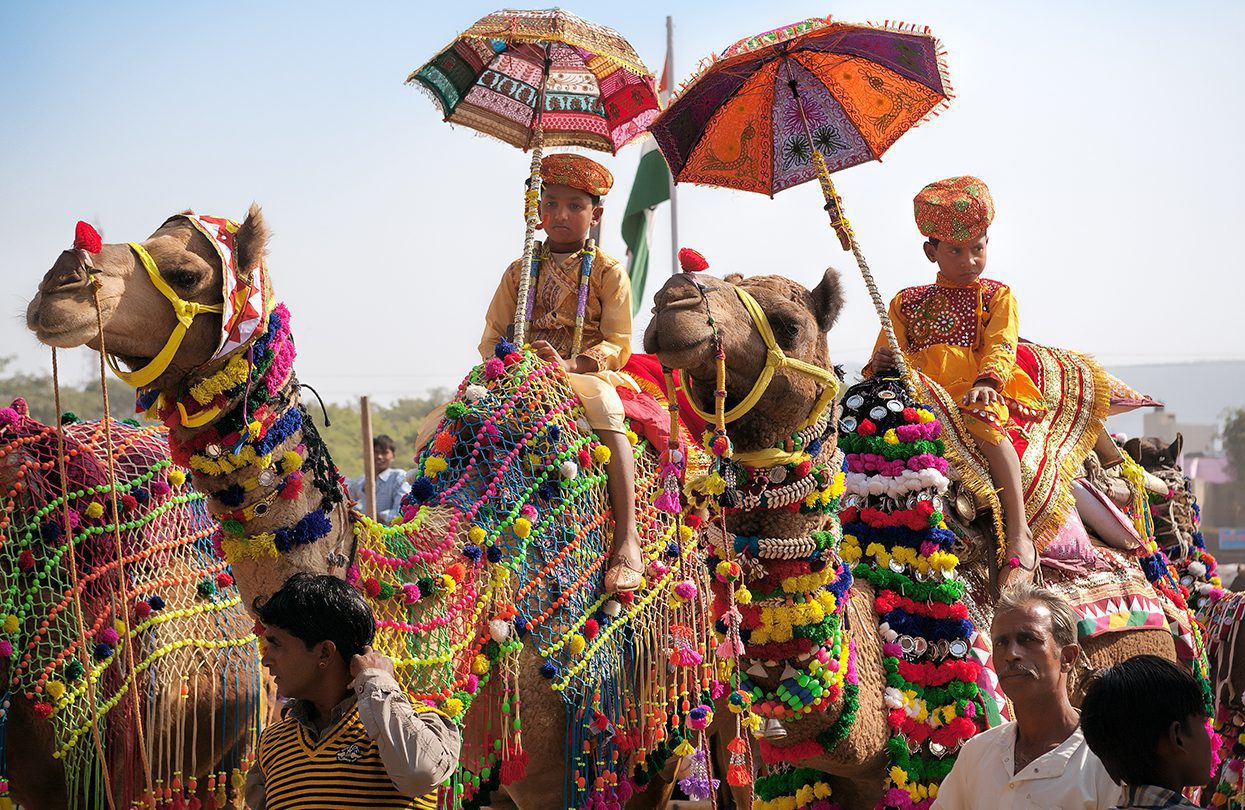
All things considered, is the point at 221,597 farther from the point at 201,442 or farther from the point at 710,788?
the point at 710,788

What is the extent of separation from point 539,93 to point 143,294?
8.93 feet

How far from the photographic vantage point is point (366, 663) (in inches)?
130

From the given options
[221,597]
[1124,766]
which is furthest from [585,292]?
[1124,766]

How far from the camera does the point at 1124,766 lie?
2.91m

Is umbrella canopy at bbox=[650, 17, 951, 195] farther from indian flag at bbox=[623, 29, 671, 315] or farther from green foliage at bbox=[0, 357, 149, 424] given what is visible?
green foliage at bbox=[0, 357, 149, 424]

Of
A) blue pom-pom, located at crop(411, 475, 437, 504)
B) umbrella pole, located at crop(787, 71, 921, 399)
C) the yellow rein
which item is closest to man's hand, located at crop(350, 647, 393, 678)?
the yellow rein

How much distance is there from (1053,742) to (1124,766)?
485 mm

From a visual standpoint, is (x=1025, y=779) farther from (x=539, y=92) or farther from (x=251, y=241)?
(x=539, y=92)

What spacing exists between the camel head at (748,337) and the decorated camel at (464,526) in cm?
55

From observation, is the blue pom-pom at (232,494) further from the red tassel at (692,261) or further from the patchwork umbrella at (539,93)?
the patchwork umbrella at (539,93)

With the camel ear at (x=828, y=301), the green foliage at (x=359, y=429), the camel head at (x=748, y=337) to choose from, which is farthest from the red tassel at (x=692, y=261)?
the green foliage at (x=359, y=429)

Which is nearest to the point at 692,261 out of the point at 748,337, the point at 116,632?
the point at 748,337

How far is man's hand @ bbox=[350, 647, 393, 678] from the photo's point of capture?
10.8 feet

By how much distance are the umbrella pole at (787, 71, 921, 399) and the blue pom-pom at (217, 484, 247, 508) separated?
2.65m
